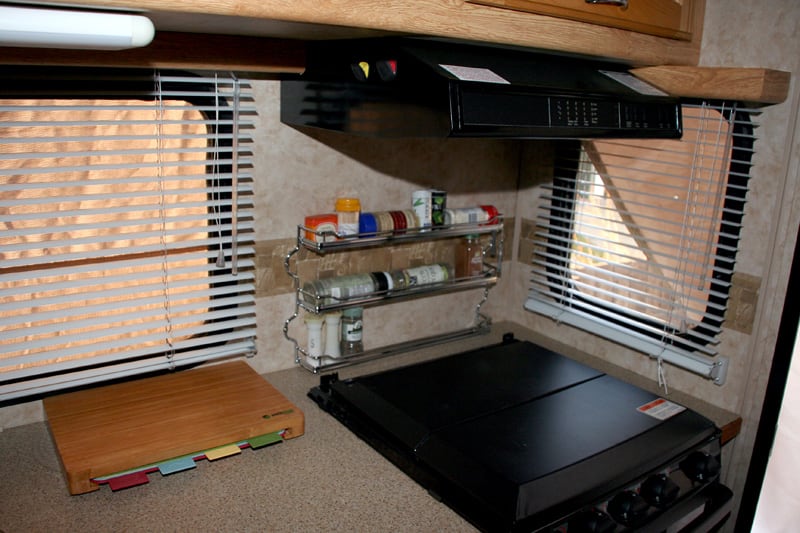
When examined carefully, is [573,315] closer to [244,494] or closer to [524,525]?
[524,525]

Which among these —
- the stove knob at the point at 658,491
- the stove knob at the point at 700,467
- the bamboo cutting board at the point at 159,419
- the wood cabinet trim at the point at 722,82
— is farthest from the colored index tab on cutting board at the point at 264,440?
Answer: the wood cabinet trim at the point at 722,82

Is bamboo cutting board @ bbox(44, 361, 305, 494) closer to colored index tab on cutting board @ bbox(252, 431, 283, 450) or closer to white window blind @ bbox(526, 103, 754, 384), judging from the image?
colored index tab on cutting board @ bbox(252, 431, 283, 450)

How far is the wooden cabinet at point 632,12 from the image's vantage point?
4.35 ft

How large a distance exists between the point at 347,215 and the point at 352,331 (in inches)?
13.6

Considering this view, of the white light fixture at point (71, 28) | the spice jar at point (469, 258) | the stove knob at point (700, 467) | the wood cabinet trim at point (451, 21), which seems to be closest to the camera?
the white light fixture at point (71, 28)

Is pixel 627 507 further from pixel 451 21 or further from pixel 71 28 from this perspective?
pixel 71 28

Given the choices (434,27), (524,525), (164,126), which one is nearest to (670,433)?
(524,525)

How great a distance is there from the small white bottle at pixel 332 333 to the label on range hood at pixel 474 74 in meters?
0.83

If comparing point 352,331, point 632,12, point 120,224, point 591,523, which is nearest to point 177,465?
point 120,224

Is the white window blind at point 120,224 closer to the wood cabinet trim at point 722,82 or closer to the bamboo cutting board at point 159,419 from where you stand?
the bamboo cutting board at point 159,419

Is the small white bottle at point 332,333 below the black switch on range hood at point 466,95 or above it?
below

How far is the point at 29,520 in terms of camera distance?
1196 mm

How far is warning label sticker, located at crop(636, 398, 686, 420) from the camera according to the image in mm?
1530

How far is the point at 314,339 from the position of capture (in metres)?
1.82
